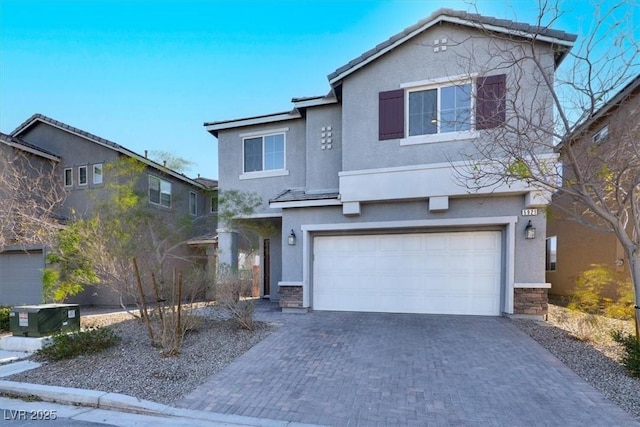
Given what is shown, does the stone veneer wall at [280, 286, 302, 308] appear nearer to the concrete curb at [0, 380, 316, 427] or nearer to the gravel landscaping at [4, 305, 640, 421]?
the gravel landscaping at [4, 305, 640, 421]

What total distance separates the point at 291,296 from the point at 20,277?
1057 centimetres

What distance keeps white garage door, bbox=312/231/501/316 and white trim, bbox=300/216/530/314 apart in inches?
12.1

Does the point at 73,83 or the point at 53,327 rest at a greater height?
the point at 73,83

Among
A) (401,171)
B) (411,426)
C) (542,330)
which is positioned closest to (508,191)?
(401,171)

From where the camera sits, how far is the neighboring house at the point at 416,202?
27.1ft

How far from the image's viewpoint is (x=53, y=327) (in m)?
7.03

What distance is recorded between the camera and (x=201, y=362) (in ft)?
18.3

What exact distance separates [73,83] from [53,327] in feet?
30.4

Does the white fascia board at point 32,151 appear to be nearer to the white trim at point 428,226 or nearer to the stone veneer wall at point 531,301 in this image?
the white trim at point 428,226

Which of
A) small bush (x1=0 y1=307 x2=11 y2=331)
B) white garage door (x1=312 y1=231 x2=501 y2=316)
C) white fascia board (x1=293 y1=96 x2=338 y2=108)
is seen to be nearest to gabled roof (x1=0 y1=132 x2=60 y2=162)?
small bush (x1=0 y1=307 x2=11 y2=331)

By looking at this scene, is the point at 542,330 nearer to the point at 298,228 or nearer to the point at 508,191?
the point at 508,191

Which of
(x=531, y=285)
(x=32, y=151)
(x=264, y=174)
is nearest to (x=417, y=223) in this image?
(x=531, y=285)

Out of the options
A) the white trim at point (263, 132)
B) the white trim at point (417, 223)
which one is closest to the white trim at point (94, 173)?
the white trim at point (263, 132)

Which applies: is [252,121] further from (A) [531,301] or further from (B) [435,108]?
(A) [531,301]
